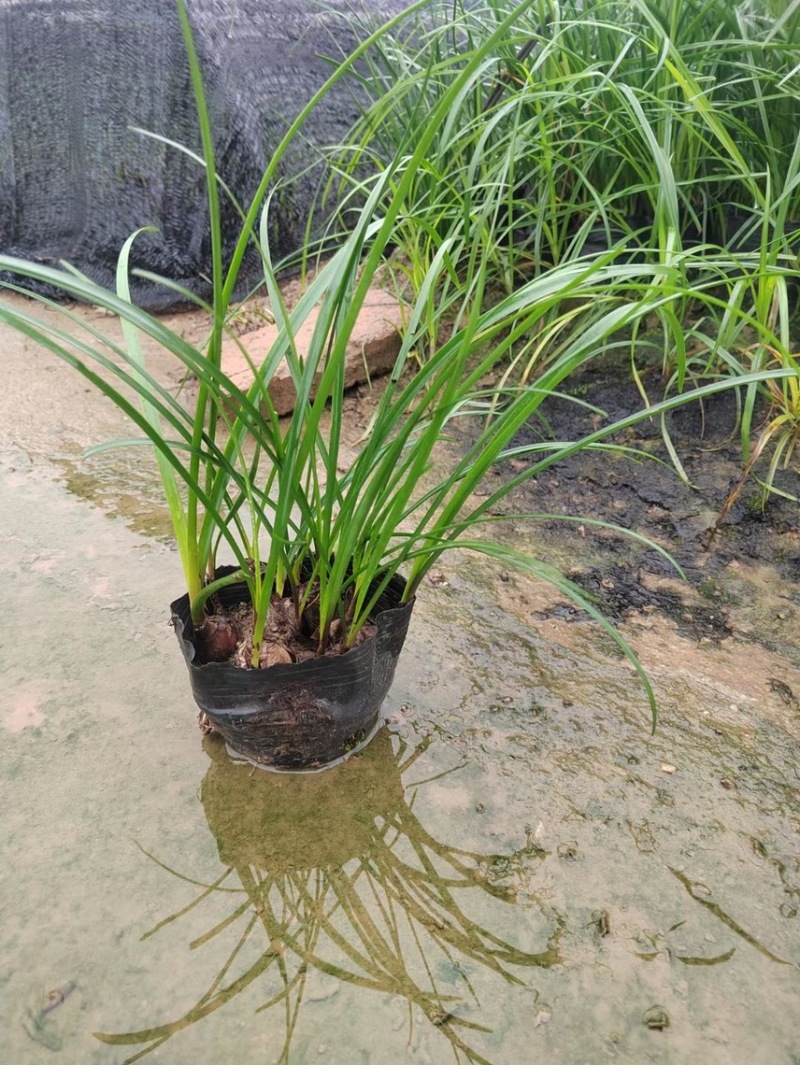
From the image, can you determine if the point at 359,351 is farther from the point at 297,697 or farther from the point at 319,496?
the point at 297,697

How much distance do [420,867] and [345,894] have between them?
0.32ft

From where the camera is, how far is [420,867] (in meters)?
1.05

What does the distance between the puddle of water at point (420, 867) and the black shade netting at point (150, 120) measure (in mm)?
2154

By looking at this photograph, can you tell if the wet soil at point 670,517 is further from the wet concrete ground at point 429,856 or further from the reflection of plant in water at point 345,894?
the reflection of plant in water at point 345,894

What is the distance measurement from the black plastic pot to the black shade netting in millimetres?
2217

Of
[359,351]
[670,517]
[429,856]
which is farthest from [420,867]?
[359,351]

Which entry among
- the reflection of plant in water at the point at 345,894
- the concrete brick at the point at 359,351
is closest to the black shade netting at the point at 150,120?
the concrete brick at the point at 359,351

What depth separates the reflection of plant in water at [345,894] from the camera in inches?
35.7

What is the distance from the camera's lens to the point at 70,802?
1116mm

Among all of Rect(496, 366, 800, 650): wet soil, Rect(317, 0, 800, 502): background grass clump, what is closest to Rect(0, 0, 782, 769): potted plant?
Rect(496, 366, 800, 650): wet soil

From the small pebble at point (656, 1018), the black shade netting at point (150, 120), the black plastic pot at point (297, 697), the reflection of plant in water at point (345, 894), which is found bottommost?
the reflection of plant in water at point (345, 894)

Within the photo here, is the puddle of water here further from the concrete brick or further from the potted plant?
the concrete brick

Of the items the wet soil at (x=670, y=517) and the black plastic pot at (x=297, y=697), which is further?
the wet soil at (x=670, y=517)

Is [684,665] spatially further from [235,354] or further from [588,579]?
[235,354]
